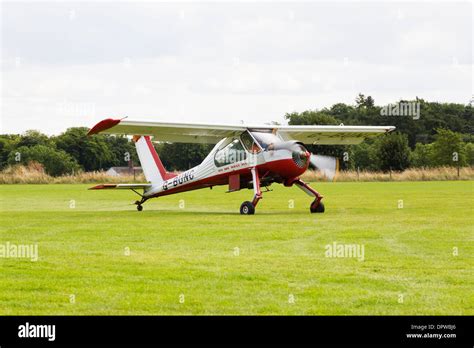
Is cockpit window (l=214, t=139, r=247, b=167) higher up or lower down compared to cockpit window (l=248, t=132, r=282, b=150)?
lower down

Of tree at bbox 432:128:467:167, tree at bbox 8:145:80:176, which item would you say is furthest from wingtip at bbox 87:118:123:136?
tree at bbox 8:145:80:176

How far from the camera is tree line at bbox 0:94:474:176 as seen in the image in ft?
236

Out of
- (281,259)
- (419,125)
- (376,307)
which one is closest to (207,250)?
(281,259)

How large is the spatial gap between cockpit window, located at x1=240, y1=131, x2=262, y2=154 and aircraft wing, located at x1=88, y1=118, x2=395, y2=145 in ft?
0.55

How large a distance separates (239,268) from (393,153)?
62532 millimetres

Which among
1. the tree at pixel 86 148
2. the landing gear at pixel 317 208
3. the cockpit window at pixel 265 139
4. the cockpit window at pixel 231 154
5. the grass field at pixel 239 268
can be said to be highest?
the tree at pixel 86 148

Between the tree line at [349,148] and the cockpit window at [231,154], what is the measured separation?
1263 inches

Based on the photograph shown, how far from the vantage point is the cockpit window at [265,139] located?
23.2 m

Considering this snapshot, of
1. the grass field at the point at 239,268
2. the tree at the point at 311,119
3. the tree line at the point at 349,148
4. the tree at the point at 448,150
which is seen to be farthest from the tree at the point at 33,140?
the grass field at the point at 239,268

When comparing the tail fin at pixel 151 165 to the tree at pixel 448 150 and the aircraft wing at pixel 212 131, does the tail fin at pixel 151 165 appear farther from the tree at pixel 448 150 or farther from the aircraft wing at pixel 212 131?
the tree at pixel 448 150

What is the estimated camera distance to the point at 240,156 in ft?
78.4

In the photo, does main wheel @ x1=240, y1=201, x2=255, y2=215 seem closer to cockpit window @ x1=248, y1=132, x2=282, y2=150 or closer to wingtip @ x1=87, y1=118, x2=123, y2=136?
cockpit window @ x1=248, y1=132, x2=282, y2=150

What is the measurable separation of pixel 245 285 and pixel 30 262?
12.1 ft
